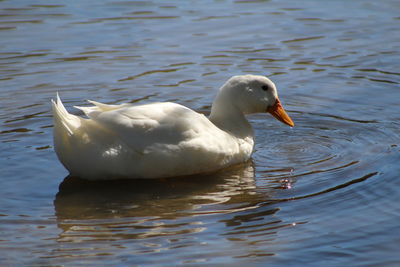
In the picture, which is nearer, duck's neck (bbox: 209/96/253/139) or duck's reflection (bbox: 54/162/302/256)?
duck's reflection (bbox: 54/162/302/256)

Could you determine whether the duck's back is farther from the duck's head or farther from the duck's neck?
the duck's head

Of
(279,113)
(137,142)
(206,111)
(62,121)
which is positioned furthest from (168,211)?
(206,111)

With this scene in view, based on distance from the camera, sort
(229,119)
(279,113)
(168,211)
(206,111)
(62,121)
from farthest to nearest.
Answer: (206,111) < (279,113) < (229,119) < (62,121) < (168,211)

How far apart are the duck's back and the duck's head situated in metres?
0.65

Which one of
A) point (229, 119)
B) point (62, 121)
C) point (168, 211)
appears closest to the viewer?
point (168, 211)

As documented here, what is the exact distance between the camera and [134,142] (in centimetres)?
698

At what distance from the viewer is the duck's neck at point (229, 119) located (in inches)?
311

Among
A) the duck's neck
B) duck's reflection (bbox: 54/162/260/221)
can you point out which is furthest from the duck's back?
the duck's neck

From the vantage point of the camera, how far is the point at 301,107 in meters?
9.18

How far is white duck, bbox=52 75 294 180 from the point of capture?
275 inches

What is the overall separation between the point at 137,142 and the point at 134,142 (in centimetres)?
3

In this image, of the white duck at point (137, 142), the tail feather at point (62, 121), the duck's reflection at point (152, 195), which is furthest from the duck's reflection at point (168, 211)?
the tail feather at point (62, 121)

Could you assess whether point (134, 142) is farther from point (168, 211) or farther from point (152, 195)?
point (168, 211)

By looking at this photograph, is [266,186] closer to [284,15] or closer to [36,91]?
[36,91]
